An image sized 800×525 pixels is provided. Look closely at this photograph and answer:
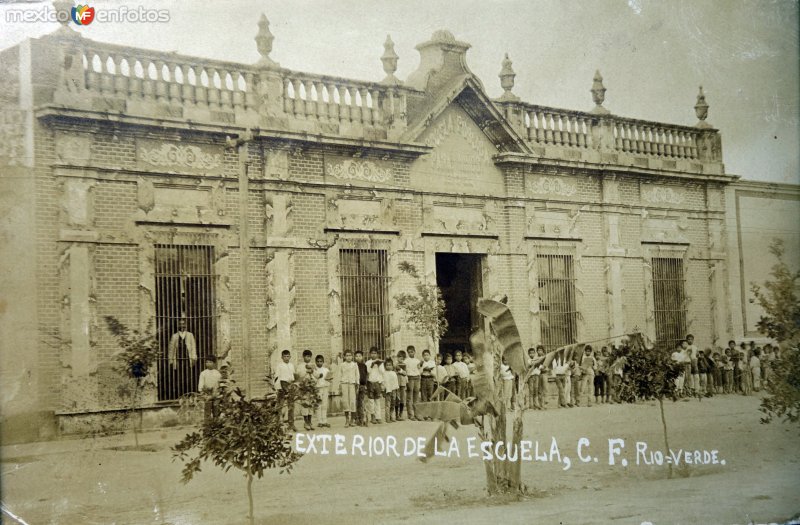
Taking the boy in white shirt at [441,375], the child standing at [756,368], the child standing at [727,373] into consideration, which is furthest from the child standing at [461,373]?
the child standing at [756,368]

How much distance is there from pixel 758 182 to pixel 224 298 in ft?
27.2

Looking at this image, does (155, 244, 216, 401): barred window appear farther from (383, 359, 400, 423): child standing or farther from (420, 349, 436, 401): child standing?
(420, 349, 436, 401): child standing

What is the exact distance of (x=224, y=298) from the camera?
11.2 metres

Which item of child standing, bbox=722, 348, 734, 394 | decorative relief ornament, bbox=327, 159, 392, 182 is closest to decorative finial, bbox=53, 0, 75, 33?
decorative relief ornament, bbox=327, 159, 392, 182

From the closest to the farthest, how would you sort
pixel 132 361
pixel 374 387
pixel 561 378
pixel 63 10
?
1. pixel 63 10
2. pixel 132 361
3. pixel 374 387
4. pixel 561 378

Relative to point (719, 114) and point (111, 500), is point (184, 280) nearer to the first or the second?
point (111, 500)

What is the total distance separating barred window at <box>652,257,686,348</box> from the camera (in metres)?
13.7

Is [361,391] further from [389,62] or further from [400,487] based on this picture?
[389,62]

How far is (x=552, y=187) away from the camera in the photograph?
13898 millimetres

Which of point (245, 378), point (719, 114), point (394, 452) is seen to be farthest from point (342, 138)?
point (719, 114)

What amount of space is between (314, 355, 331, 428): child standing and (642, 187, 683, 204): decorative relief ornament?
6.27 meters

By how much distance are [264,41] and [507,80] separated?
12.8 ft

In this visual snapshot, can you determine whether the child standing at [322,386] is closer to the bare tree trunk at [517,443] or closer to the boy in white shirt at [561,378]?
the bare tree trunk at [517,443]

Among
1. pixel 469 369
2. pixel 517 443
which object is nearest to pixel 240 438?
pixel 517 443
